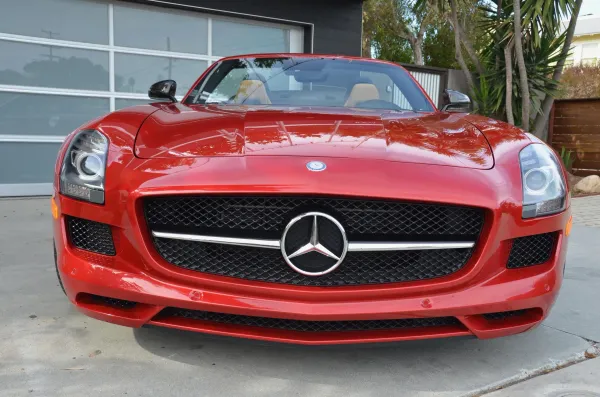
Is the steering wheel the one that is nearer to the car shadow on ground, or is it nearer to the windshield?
the windshield

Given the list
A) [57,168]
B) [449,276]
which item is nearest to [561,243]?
[449,276]

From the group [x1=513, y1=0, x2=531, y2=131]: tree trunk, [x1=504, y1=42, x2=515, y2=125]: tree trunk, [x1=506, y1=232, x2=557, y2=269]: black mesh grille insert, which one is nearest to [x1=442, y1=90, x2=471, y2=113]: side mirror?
[x1=506, y1=232, x2=557, y2=269]: black mesh grille insert

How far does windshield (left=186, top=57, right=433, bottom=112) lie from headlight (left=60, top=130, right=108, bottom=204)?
1.04m

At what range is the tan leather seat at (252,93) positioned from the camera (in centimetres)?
291

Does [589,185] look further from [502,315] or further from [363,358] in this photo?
[363,358]

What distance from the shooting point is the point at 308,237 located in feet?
5.70

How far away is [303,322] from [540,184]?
99cm

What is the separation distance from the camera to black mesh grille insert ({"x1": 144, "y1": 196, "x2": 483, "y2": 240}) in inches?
69.4

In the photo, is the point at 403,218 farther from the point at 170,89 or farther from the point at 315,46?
the point at 315,46

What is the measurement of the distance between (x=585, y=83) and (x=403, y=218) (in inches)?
801

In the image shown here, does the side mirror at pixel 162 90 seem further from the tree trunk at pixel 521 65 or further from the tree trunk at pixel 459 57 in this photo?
the tree trunk at pixel 459 57

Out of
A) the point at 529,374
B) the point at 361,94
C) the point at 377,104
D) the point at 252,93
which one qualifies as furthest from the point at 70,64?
the point at 529,374

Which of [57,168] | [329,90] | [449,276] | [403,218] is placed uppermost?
[329,90]

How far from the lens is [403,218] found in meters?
1.81
